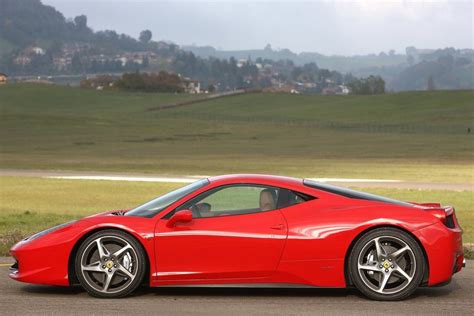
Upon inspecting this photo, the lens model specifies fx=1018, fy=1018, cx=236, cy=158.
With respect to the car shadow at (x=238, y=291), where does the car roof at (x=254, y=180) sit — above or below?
above

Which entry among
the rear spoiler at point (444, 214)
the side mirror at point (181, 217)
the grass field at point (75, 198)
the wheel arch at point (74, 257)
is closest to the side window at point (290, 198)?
the side mirror at point (181, 217)

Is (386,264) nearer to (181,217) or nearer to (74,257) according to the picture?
(181,217)

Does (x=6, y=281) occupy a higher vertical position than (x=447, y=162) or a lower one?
higher

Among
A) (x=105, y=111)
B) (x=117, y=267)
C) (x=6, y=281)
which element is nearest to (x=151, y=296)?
(x=117, y=267)

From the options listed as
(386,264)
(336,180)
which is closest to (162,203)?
(386,264)

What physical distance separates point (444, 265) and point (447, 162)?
1709 inches

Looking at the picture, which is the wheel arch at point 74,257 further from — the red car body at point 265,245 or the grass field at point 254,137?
the grass field at point 254,137

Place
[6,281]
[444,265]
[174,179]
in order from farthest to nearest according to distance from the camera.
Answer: [174,179] < [6,281] < [444,265]

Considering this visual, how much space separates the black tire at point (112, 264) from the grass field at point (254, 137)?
27.8 m

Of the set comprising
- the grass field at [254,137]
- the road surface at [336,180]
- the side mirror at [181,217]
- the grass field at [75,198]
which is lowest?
the grass field at [254,137]

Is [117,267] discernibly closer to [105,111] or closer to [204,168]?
[204,168]

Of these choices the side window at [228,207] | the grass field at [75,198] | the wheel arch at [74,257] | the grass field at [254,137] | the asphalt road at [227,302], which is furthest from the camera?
the grass field at [254,137]

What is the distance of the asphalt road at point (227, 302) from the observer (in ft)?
28.5

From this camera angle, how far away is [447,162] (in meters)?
51.6
